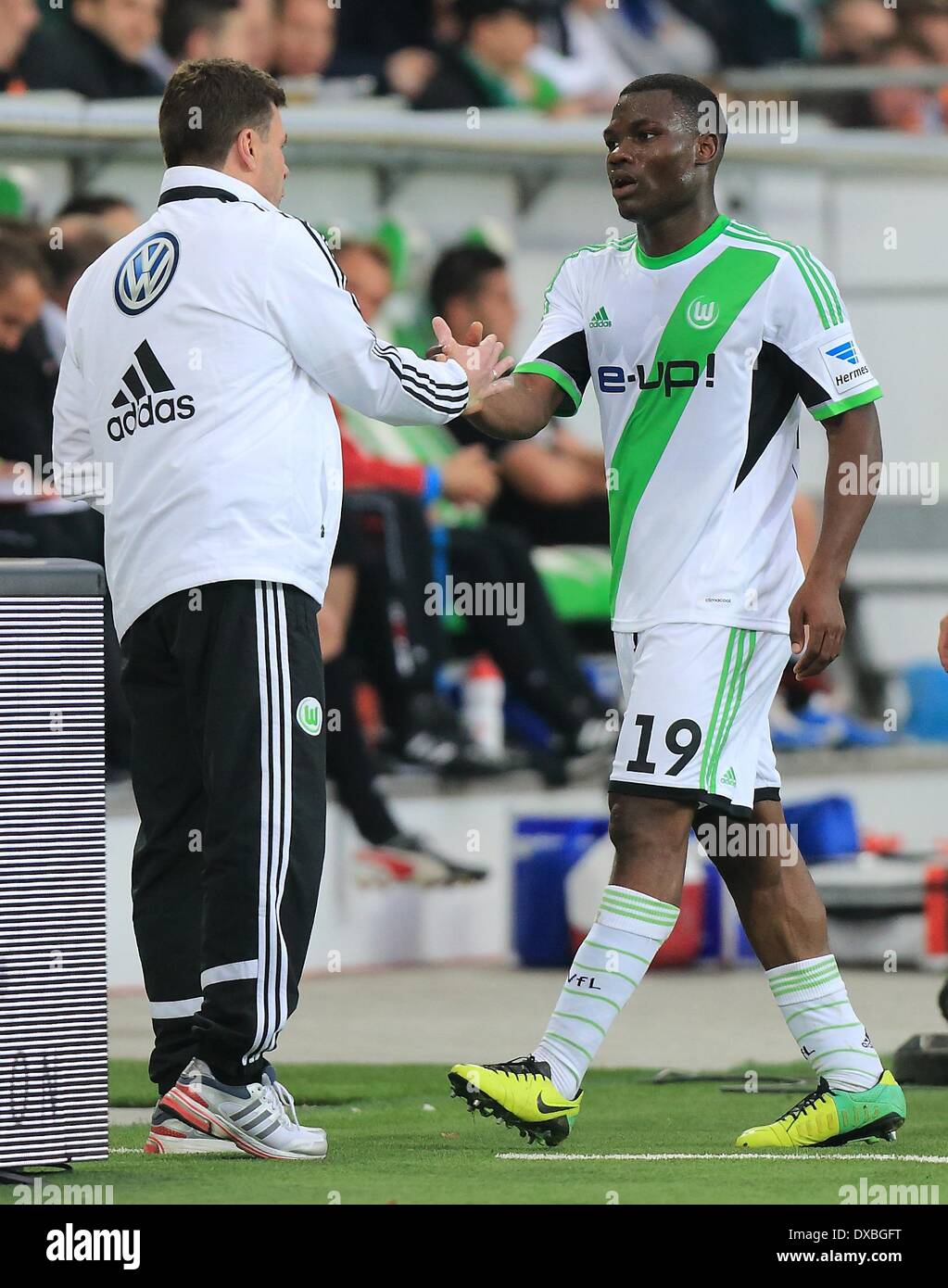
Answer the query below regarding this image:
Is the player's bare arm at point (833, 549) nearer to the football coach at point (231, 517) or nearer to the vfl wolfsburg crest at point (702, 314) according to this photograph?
the vfl wolfsburg crest at point (702, 314)

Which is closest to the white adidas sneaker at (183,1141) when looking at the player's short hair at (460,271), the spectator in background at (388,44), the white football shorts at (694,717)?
the white football shorts at (694,717)

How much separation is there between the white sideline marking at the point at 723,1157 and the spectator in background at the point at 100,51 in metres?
6.92

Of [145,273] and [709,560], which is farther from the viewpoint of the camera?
[709,560]

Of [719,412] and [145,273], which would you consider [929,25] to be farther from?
[145,273]

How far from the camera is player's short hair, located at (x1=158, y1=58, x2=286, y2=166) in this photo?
436cm

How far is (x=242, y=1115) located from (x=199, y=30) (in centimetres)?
709

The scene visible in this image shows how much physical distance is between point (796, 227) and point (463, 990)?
6253 mm

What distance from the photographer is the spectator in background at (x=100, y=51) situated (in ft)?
33.1

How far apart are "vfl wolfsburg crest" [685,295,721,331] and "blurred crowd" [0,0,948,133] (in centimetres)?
607

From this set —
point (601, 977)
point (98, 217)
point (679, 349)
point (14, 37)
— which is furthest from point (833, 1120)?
point (14, 37)

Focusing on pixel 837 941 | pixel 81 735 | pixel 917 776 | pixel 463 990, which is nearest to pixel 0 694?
pixel 81 735

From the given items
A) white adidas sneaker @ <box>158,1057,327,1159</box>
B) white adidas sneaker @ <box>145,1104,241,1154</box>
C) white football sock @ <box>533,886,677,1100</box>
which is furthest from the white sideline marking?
white adidas sneaker @ <box>145,1104,241,1154</box>

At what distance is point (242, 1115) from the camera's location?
415cm
